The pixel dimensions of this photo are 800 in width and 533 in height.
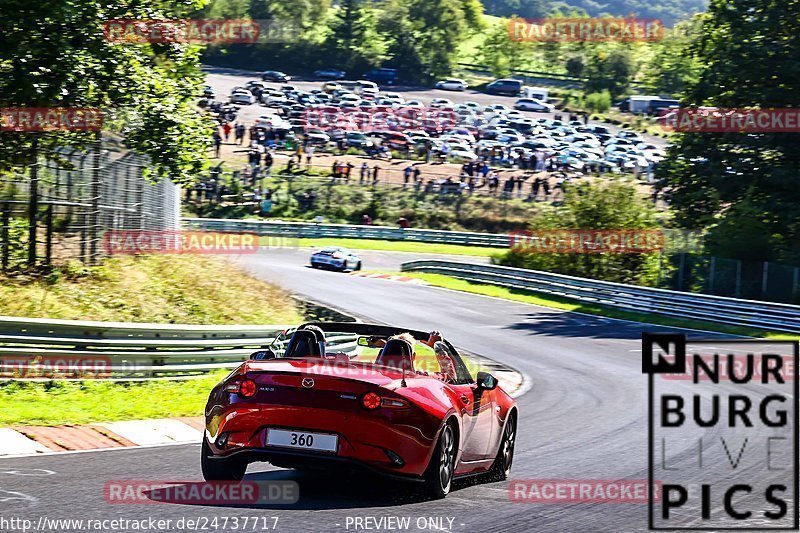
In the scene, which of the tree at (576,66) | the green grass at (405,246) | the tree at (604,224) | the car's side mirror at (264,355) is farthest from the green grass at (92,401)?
the tree at (576,66)

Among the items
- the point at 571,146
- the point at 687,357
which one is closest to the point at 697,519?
the point at 687,357

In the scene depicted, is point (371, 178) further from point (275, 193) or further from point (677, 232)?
point (677, 232)

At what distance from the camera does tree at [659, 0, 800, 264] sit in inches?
1448

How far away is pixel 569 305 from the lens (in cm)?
3672

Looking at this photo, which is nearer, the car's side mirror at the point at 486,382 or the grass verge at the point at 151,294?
the car's side mirror at the point at 486,382

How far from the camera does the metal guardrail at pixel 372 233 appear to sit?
54.2 m

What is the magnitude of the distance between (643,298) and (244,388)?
2811cm

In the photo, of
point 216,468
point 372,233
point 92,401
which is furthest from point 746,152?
point 216,468

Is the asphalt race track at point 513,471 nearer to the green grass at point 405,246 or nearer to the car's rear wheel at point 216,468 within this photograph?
the car's rear wheel at point 216,468

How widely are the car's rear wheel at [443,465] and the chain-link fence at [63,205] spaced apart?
11.8 m

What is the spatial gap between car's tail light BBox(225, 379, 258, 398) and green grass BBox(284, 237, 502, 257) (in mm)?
→ 45952

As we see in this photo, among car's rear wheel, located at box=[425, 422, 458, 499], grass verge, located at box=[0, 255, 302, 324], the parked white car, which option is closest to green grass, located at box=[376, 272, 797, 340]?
grass verge, located at box=[0, 255, 302, 324]

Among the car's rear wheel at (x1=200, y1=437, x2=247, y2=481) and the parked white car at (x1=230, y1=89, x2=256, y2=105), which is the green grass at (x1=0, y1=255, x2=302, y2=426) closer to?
the car's rear wheel at (x1=200, y1=437, x2=247, y2=481)

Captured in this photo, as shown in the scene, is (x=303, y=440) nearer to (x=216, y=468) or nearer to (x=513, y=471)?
(x=216, y=468)
